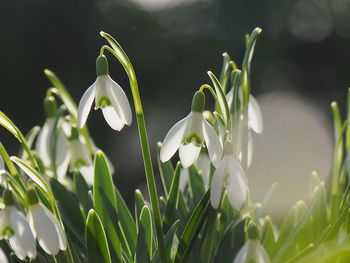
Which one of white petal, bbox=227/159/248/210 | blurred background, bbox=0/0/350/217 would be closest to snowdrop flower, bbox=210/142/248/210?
white petal, bbox=227/159/248/210

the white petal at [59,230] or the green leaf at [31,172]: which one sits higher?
the green leaf at [31,172]

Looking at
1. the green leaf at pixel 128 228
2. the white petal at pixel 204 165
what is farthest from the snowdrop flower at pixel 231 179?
the white petal at pixel 204 165

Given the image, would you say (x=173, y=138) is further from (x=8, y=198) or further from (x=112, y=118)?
(x=8, y=198)

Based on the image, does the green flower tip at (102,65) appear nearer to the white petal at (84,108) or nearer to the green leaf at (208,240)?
the white petal at (84,108)

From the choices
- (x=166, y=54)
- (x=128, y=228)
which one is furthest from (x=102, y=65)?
(x=166, y=54)

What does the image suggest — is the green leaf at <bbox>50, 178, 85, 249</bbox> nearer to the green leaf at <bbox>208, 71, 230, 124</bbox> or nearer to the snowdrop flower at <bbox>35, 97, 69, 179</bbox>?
the snowdrop flower at <bbox>35, 97, 69, 179</bbox>

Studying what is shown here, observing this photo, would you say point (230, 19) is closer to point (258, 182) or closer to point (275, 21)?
point (275, 21)
